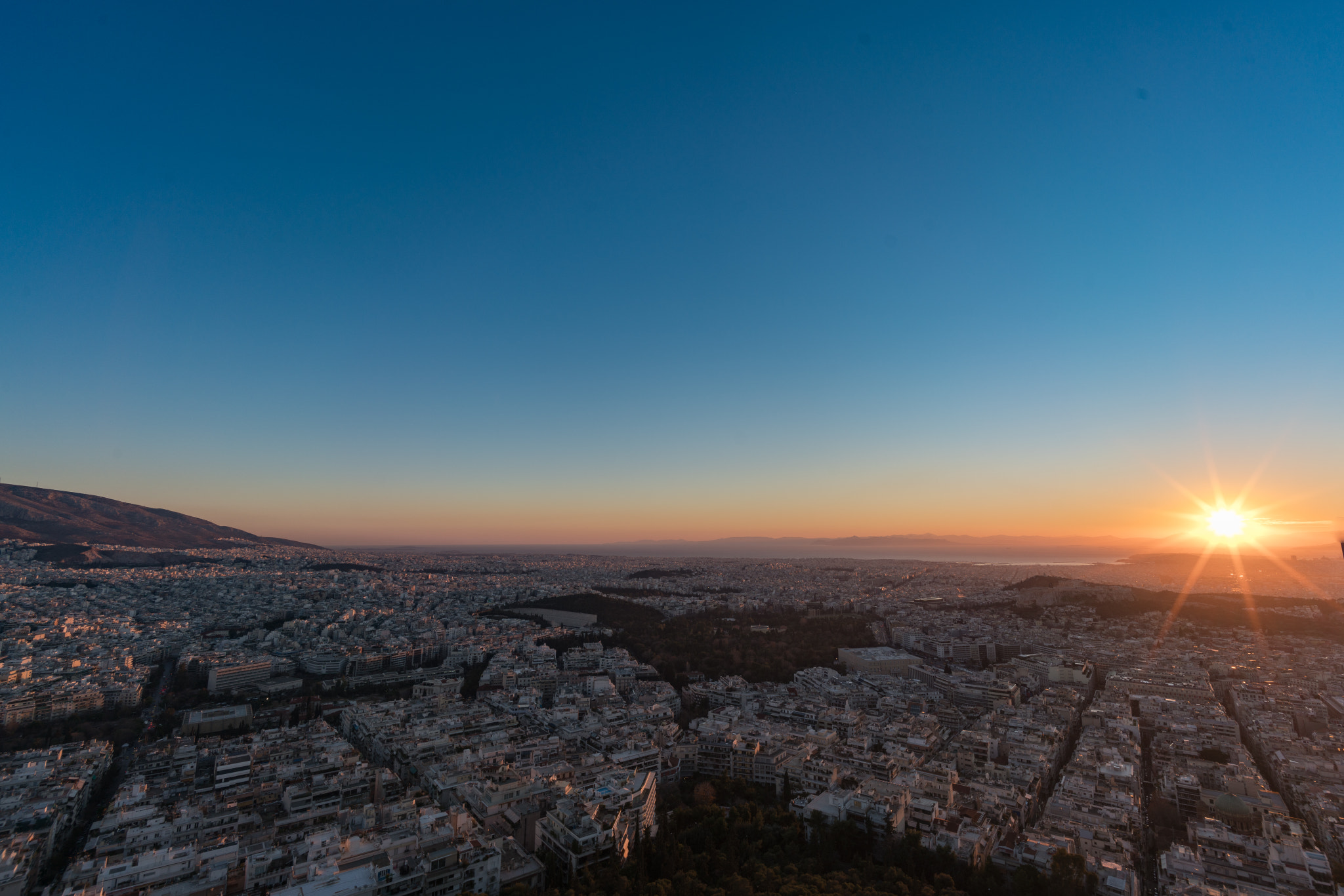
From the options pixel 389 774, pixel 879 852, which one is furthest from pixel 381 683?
pixel 879 852

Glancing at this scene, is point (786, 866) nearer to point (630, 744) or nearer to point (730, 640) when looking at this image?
point (630, 744)

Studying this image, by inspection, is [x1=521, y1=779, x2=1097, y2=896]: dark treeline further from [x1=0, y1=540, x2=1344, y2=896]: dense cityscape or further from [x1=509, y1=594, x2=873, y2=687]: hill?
[x1=509, y1=594, x2=873, y2=687]: hill

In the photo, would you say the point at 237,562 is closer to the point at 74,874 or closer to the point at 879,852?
the point at 74,874

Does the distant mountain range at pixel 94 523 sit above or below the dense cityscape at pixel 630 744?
above

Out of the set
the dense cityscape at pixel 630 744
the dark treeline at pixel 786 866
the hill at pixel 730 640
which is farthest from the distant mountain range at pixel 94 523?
the dark treeline at pixel 786 866

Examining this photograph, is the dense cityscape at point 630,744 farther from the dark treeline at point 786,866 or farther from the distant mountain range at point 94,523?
the distant mountain range at point 94,523

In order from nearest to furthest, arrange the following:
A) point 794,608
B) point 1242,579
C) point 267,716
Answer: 1. point 267,716
2. point 794,608
3. point 1242,579
